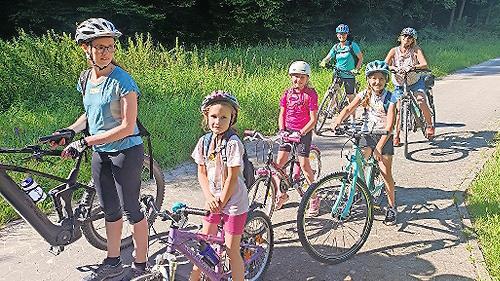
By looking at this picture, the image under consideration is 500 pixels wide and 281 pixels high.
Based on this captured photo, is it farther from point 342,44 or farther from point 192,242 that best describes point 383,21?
point 192,242

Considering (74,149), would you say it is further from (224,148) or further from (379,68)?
(379,68)

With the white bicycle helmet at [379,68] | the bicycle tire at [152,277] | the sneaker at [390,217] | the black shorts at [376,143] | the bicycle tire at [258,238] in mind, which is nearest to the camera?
the bicycle tire at [152,277]

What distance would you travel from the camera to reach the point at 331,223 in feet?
16.4

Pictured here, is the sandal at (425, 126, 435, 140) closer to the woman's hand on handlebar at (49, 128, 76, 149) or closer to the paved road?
the paved road

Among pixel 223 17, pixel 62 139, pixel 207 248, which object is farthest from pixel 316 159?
pixel 223 17

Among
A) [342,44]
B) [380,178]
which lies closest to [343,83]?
[342,44]

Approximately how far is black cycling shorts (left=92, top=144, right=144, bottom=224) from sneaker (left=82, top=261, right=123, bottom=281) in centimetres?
40

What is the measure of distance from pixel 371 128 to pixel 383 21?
28.1 metres

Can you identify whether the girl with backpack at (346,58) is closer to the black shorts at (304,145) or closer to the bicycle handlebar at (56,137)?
the black shorts at (304,145)

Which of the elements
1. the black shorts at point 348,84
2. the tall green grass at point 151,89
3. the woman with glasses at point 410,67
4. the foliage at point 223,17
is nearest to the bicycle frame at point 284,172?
the tall green grass at point 151,89

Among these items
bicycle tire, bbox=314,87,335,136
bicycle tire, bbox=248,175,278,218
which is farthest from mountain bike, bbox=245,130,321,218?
bicycle tire, bbox=314,87,335,136

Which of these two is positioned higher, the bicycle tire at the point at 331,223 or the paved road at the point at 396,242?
Result: the bicycle tire at the point at 331,223

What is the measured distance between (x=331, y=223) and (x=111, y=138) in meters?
2.42

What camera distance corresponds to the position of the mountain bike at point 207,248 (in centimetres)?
338
